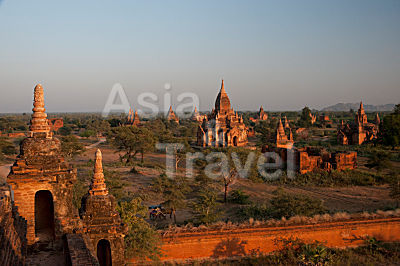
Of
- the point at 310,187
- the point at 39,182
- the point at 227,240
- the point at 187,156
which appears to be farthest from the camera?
the point at 187,156

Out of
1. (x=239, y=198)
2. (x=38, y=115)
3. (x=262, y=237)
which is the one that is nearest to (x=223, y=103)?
(x=239, y=198)

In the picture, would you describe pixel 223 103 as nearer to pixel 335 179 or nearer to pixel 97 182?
pixel 335 179

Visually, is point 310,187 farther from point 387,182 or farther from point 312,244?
point 312,244

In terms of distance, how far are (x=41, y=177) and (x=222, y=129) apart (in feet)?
112

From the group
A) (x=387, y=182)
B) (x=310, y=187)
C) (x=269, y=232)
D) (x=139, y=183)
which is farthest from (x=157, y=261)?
(x=387, y=182)

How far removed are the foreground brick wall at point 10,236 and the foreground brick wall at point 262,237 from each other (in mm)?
5828

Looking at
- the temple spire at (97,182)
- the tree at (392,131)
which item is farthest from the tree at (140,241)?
the tree at (392,131)

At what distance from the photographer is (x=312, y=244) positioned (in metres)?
11.7

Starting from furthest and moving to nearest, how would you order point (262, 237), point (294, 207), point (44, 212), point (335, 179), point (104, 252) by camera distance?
point (335, 179) → point (294, 207) → point (262, 237) → point (44, 212) → point (104, 252)

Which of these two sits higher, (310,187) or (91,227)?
(91,227)

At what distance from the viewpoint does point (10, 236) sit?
436 centimetres

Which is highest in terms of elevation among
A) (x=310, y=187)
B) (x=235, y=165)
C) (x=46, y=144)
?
(x=46, y=144)

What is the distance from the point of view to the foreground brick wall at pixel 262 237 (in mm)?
10711

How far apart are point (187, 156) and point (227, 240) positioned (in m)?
19.0
